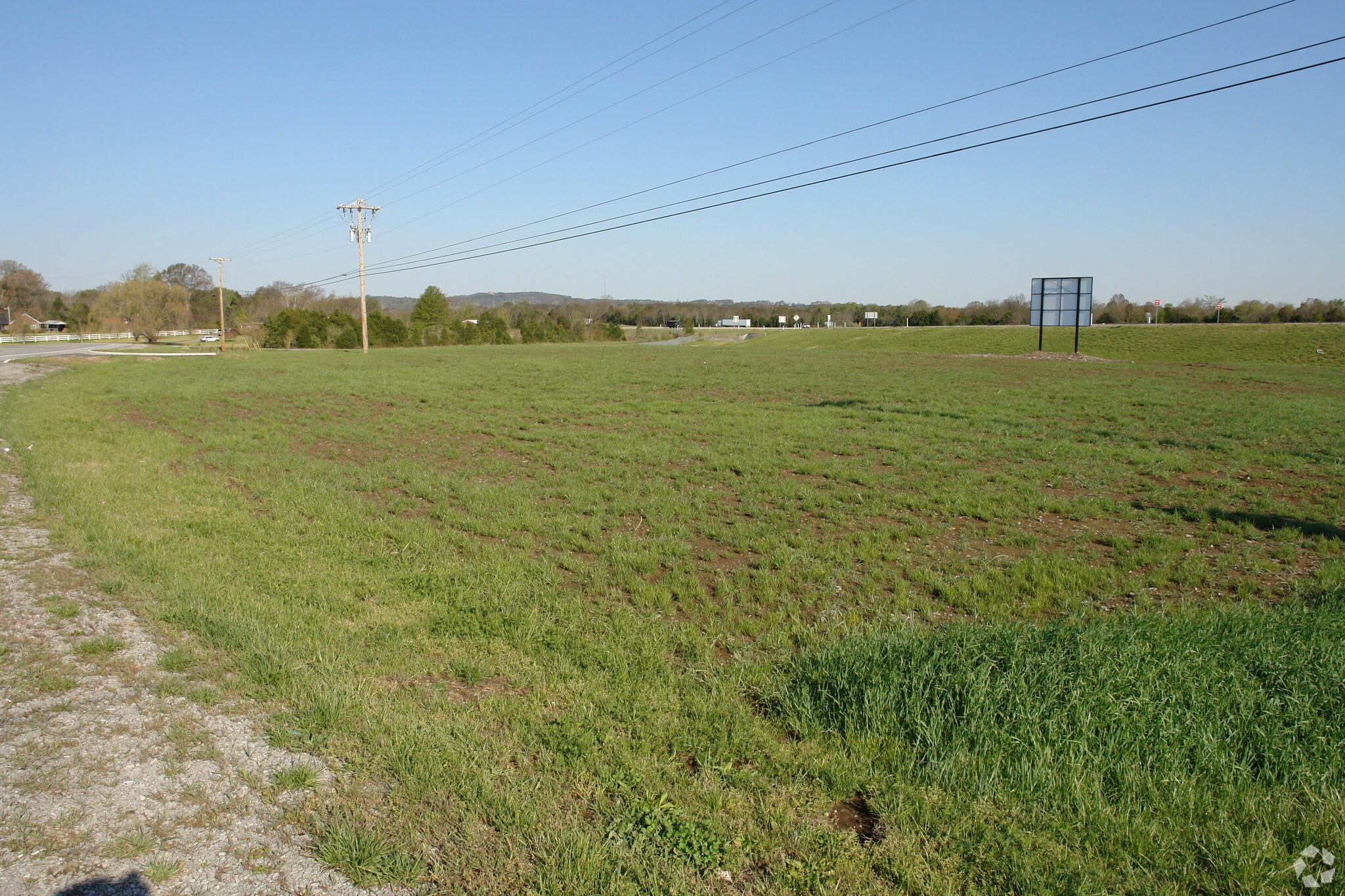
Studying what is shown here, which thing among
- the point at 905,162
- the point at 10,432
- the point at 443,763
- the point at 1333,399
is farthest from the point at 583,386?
the point at 443,763

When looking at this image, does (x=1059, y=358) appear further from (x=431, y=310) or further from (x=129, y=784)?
(x=431, y=310)

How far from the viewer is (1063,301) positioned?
155 feet

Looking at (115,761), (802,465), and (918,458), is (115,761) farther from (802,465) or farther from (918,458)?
(918,458)

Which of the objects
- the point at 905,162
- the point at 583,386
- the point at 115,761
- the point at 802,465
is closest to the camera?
the point at 115,761

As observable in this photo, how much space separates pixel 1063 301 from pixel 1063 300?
0.13 feet

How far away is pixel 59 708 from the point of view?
4.44m

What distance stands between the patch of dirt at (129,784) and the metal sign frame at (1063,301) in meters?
49.3

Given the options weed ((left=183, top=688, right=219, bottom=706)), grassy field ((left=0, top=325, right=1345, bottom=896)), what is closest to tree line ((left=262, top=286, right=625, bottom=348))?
grassy field ((left=0, top=325, right=1345, bottom=896))

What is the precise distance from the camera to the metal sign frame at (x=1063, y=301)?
46562mm

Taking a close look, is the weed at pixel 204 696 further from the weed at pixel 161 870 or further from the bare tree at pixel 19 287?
the bare tree at pixel 19 287

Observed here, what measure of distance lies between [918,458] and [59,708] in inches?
459

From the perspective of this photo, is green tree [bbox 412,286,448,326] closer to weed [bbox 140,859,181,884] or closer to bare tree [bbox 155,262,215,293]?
bare tree [bbox 155,262,215,293]
